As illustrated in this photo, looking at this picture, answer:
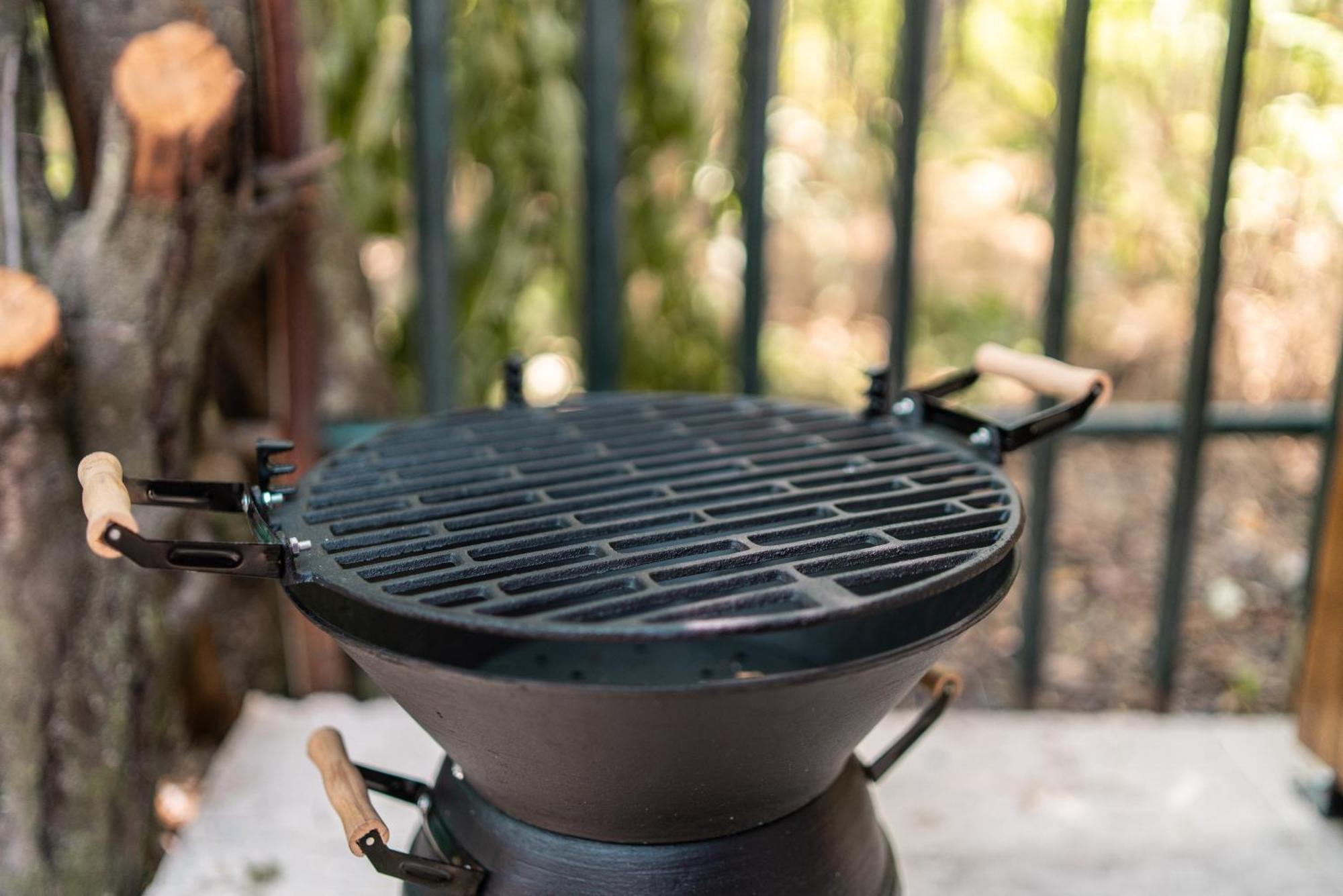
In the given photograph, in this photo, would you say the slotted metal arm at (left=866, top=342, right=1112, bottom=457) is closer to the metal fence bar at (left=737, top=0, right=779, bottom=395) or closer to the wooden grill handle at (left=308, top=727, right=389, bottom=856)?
the metal fence bar at (left=737, top=0, right=779, bottom=395)

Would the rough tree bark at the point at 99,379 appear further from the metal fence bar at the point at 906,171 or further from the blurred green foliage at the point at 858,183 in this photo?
the metal fence bar at the point at 906,171

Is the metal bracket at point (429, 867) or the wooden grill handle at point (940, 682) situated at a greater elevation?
the wooden grill handle at point (940, 682)

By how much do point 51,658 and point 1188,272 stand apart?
11.5ft

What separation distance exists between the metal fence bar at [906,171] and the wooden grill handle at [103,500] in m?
1.15

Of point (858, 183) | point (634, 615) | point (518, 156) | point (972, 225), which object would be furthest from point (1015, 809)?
point (972, 225)

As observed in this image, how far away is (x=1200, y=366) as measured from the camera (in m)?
2.00

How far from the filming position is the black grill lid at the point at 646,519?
3.25 feet

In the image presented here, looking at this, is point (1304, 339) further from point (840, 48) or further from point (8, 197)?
point (8, 197)

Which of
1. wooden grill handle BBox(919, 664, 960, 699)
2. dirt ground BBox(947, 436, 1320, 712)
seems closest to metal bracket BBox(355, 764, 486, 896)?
wooden grill handle BBox(919, 664, 960, 699)

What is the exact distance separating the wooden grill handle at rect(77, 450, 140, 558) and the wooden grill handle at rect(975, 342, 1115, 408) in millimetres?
1032

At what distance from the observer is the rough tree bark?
→ 142 cm

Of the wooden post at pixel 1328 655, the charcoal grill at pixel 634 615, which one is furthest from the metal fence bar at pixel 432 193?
the wooden post at pixel 1328 655

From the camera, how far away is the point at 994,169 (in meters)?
4.49

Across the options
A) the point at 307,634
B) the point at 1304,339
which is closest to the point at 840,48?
the point at 1304,339
